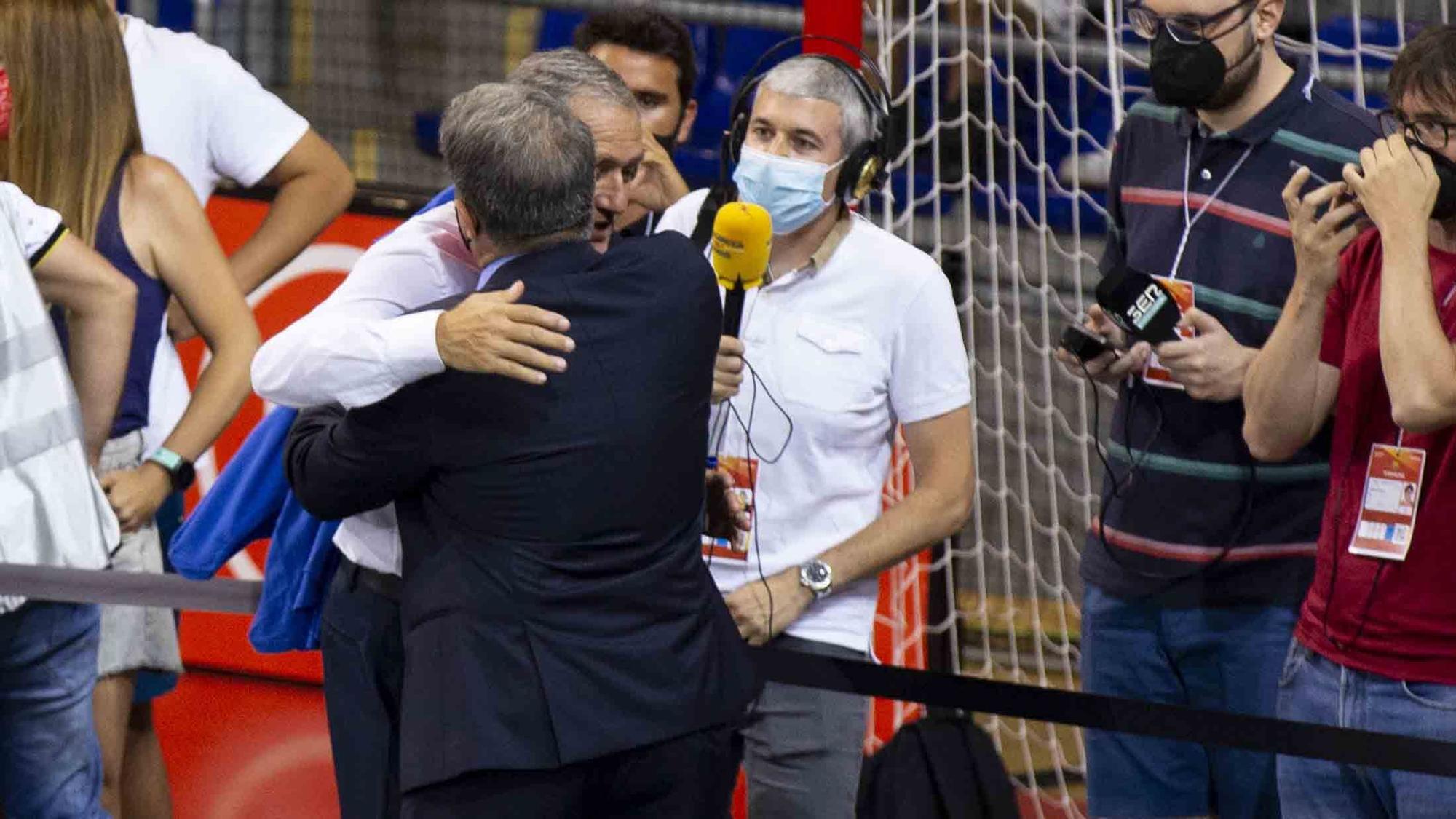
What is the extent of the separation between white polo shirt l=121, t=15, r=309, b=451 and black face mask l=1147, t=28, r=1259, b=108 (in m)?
1.94

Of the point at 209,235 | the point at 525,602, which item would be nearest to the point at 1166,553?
the point at 525,602

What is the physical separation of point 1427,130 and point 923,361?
29.5 inches

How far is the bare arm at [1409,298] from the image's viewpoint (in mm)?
2463

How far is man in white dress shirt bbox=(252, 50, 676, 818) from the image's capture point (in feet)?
6.85

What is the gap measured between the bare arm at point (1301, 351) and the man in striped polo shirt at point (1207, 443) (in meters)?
0.11

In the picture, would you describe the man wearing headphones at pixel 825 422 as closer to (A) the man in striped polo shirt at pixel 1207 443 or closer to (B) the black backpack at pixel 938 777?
(B) the black backpack at pixel 938 777

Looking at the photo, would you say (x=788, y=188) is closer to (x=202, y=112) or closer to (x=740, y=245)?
(x=740, y=245)

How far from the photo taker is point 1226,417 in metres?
2.97

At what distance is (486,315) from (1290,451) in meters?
1.27

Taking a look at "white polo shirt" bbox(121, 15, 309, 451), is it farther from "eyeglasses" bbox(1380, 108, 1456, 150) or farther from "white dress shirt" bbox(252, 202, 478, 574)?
"eyeglasses" bbox(1380, 108, 1456, 150)

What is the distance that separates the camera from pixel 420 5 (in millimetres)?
6875

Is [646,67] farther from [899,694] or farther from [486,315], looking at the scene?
[486,315]

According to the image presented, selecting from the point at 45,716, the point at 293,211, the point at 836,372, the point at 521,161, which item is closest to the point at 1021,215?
the point at 293,211

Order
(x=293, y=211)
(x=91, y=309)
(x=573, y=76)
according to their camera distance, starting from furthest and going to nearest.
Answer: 1. (x=293, y=211)
2. (x=91, y=309)
3. (x=573, y=76)
